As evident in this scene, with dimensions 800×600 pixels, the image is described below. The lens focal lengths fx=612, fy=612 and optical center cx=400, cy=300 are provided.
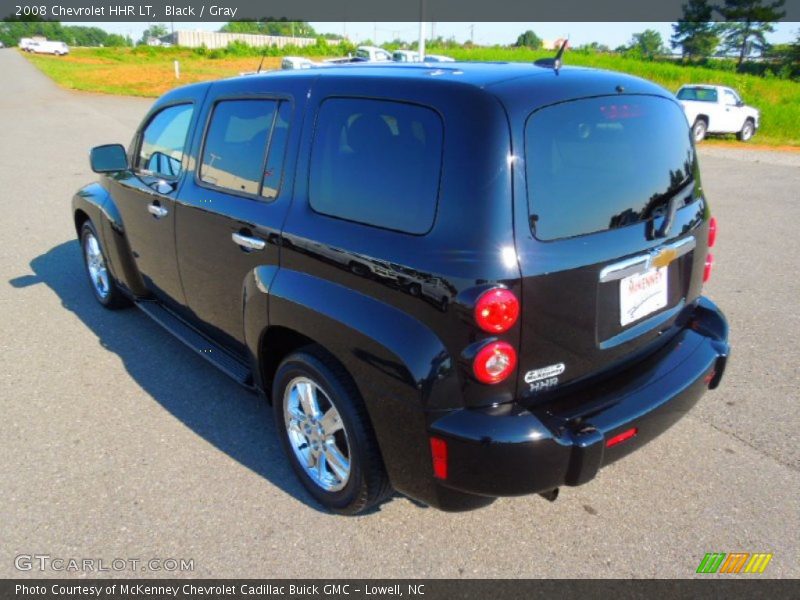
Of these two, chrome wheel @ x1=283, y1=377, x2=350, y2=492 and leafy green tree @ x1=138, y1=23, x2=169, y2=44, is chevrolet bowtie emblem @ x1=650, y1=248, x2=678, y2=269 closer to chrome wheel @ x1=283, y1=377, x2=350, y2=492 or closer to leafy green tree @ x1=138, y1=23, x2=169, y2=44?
chrome wheel @ x1=283, y1=377, x2=350, y2=492

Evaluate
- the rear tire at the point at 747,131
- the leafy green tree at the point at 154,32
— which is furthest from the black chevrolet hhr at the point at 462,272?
the leafy green tree at the point at 154,32

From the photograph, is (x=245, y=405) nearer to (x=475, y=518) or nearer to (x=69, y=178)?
(x=475, y=518)

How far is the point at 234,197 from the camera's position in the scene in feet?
10.1

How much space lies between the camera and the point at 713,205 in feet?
30.5

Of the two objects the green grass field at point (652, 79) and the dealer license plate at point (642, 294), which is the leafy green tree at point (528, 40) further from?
the dealer license plate at point (642, 294)

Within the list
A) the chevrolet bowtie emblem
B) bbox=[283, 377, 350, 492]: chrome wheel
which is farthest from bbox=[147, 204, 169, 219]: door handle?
the chevrolet bowtie emblem

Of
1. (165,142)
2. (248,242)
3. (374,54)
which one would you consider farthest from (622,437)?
(374,54)

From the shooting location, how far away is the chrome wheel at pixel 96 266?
4.91 meters

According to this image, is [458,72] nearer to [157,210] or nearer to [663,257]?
[663,257]

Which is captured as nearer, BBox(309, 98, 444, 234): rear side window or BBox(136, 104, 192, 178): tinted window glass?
BBox(309, 98, 444, 234): rear side window

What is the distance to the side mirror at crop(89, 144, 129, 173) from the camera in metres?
4.25

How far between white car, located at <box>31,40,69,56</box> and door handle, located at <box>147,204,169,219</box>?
8664 centimetres

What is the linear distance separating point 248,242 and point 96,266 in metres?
2.82
